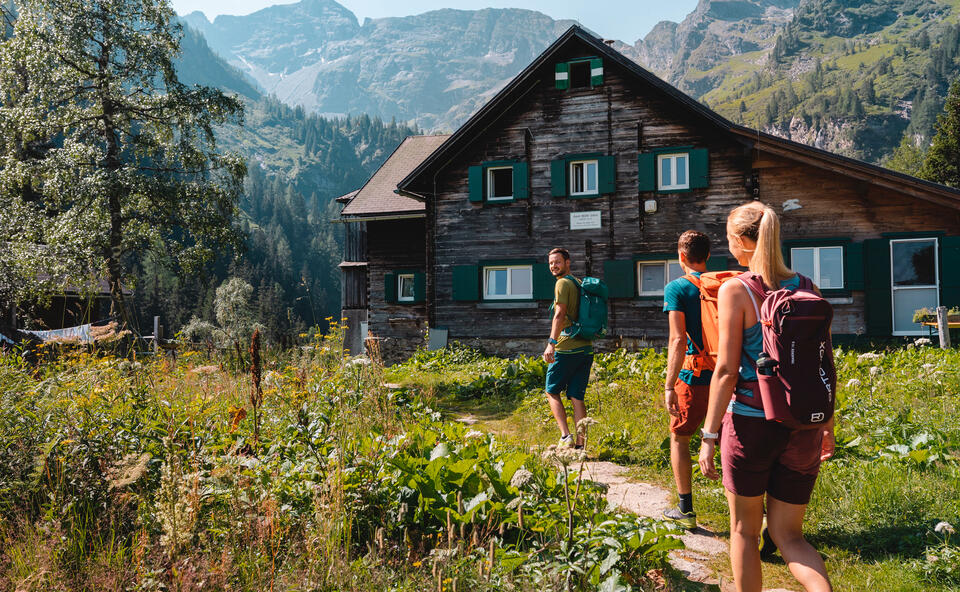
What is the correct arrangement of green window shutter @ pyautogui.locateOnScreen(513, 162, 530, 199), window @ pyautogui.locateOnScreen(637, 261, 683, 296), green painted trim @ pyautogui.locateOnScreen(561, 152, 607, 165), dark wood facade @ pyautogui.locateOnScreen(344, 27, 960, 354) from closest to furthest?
dark wood facade @ pyautogui.locateOnScreen(344, 27, 960, 354) → window @ pyautogui.locateOnScreen(637, 261, 683, 296) → green painted trim @ pyautogui.locateOnScreen(561, 152, 607, 165) → green window shutter @ pyautogui.locateOnScreen(513, 162, 530, 199)

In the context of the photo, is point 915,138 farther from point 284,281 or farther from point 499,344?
point 499,344

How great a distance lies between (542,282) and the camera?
17.1m

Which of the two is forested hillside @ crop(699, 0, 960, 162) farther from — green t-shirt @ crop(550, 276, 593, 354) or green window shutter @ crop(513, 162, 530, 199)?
green t-shirt @ crop(550, 276, 593, 354)

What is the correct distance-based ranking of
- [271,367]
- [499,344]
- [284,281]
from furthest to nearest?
[284,281] → [499,344] → [271,367]

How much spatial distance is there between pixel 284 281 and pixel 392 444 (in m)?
96.3

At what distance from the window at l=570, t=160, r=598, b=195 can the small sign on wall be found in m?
0.64

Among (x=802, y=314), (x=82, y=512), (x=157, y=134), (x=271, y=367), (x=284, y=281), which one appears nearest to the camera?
(x=802, y=314)

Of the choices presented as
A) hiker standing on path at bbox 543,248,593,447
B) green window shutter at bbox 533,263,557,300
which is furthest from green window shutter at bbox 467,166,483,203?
hiker standing on path at bbox 543,248,593,447

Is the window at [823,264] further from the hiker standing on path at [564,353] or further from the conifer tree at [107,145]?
the conifer tree at [107,145]

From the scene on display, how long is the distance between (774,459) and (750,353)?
19.5 inches

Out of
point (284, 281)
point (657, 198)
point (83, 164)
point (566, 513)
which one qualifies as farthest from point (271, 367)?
point (284, 281)

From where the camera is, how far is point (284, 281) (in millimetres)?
95312

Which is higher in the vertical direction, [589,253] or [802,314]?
[589,253]

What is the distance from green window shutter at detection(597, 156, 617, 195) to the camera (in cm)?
1670
